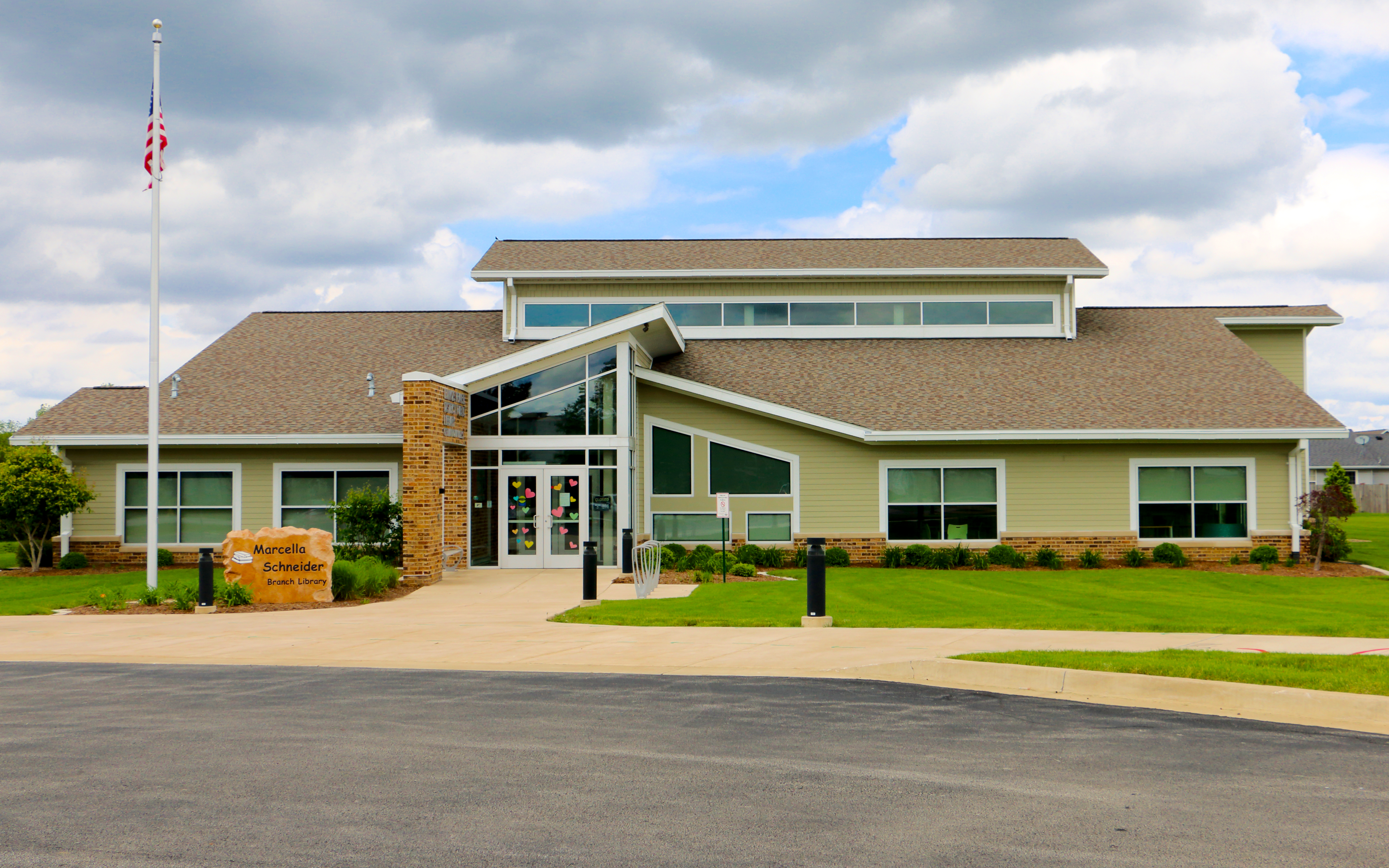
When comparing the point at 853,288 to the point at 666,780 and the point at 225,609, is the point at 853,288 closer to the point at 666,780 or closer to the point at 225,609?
the point at 225,609

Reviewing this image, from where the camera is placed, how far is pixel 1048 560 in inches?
866

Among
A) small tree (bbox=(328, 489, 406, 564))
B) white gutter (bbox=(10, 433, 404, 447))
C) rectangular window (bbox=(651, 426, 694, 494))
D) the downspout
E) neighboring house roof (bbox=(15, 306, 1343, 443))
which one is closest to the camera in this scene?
small tree (bbox=(328, 489, 406, 564))

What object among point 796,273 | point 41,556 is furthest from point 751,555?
point 41,556

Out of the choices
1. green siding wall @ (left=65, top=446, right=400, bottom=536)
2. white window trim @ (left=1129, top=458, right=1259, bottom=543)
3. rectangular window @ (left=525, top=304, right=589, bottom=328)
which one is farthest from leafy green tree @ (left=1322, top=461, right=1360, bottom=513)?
green siding wall @ (left=65, top=446, right=400, bottom=536)

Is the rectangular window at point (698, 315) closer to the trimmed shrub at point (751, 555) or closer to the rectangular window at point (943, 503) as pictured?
the rectangular window at point (943, 503)

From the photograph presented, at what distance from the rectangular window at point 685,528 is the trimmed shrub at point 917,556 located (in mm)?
4169

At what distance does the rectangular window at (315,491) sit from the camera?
73.8 ft

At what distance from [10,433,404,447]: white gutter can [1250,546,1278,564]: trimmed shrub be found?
18.7 m

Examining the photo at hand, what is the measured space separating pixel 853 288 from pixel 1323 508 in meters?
12.1

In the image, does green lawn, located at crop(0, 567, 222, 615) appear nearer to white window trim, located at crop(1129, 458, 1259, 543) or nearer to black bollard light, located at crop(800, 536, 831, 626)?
black bollard light, located at crop(800, 536, 831, 626)

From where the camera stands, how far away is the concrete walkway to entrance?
857cm

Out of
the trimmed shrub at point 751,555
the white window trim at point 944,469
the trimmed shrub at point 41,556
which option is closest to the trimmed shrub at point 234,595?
the trimmed shrub at point 41,556

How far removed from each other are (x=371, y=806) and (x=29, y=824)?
1.74 m

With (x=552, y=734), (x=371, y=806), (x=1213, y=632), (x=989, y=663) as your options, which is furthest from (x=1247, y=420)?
(x=371, y=806)
